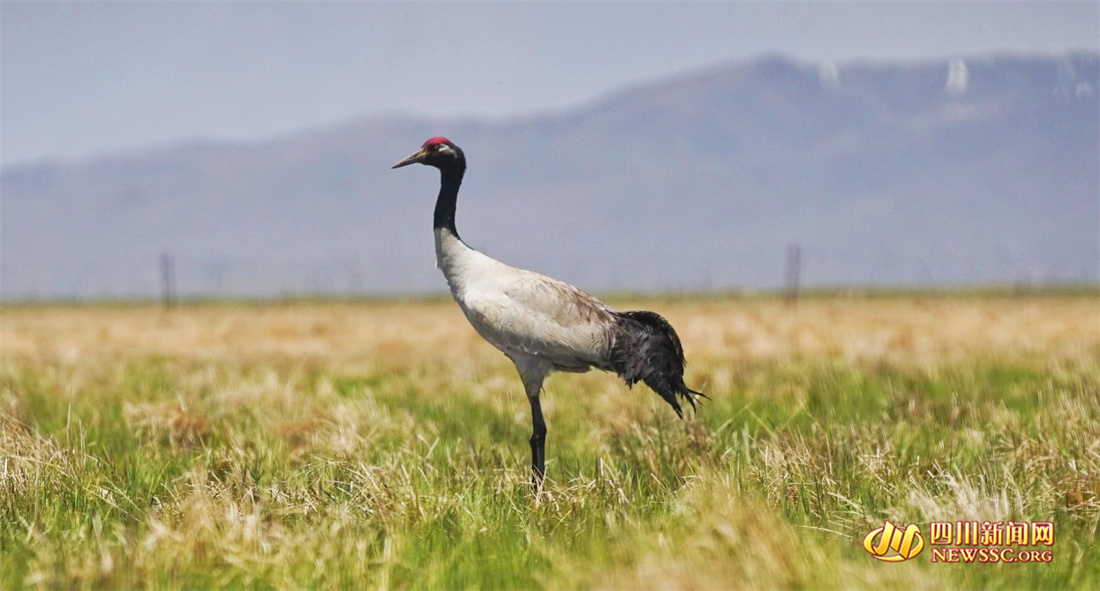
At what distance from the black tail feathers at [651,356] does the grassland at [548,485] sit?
0.35 meters

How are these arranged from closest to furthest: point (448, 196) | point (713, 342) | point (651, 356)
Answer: point (651, 356) < point (448, 196) < point (713, 342)

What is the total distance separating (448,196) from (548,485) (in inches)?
102

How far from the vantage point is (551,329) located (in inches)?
324

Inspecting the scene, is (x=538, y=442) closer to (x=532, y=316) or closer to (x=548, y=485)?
(x=532, y=316)

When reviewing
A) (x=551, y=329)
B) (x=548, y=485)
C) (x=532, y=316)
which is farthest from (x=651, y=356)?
(x=548, y=485)

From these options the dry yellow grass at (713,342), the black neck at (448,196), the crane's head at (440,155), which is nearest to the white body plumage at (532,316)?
the black neck at (448,196)

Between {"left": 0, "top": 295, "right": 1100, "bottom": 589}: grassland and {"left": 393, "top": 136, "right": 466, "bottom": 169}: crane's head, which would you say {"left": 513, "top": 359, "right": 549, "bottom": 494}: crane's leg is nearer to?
{"left": 0, "top": 295, "right": 1100, "bottom": 589}: grassland

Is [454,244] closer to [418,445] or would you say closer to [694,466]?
[418,445]

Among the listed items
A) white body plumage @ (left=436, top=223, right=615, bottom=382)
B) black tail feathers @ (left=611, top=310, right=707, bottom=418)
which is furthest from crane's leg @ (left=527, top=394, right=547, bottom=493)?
black tail feathers @ (left=611, top=310, right=707, bottom=418)

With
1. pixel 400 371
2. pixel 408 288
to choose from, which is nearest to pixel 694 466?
pixel 400 371

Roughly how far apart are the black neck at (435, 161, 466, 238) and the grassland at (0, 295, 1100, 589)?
5.53 feet

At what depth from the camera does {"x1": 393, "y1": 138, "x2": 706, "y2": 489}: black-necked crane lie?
819 cm

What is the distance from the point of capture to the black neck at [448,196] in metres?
8.63

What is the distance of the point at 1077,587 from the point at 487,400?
271 inches
